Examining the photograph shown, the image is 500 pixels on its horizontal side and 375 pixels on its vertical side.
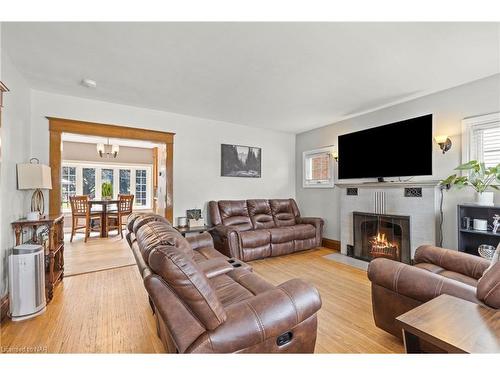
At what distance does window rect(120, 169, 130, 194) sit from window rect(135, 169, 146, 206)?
0.78ft

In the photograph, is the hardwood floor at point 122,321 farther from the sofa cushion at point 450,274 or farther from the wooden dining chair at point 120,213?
the wooden dining chair at point 120,213

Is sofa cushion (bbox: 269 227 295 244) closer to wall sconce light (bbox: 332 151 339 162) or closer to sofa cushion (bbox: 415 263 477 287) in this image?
wall sconce light (bbox: 332 151 339 162)

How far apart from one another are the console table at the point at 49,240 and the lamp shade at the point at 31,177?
0.37m

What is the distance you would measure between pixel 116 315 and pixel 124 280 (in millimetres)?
952

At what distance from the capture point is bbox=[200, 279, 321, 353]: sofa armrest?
1.17 metres

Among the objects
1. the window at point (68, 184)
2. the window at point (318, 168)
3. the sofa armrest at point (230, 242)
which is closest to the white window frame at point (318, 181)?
the window at point (318, 168)

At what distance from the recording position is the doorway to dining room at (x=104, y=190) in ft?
13.1

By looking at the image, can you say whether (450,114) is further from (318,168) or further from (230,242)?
(230,242)

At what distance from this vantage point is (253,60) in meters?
2.43

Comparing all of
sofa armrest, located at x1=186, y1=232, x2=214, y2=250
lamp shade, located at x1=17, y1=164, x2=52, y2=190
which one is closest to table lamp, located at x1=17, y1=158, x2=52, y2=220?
lamp shade, located at x1=17, y1=164, x2=52, y2=190

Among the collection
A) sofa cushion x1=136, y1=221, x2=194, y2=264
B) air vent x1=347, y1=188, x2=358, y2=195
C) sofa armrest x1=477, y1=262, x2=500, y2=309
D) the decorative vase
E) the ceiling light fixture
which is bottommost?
sofa armrest x1=477, y1=262, x2=500, y2=309
